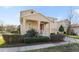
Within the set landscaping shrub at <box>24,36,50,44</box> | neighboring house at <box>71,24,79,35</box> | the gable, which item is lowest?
landscaping shrub at <box>24,36,50,44</box>

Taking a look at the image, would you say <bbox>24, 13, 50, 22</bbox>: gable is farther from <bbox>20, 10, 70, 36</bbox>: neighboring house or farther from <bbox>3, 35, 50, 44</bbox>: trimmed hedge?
<bbox>3, 35, 50, 44</bbox>: trimmed hedge

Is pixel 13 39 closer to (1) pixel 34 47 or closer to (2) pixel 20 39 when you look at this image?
(2) pixel 20 39

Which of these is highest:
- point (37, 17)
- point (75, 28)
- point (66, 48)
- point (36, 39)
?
point (37, 17)

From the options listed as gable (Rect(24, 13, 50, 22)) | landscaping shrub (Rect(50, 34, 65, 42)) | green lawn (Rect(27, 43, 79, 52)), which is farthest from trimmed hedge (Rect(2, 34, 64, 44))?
gable (Rect(24, 13, 50, 22))

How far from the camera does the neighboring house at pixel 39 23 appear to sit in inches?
132

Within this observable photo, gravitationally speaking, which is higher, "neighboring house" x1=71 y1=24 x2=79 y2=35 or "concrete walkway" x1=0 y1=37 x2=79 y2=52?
"neighboring house" x1=71 y1=24 x2=79 y2=35

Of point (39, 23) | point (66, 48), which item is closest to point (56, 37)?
point (66, 48)

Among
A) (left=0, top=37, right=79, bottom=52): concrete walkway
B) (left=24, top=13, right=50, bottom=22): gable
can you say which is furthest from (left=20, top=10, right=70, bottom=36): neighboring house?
(left=0, top=37, right=79, bottom=52): concrete walkway

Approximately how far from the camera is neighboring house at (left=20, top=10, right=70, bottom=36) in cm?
334

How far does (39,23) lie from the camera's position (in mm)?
3365
